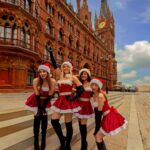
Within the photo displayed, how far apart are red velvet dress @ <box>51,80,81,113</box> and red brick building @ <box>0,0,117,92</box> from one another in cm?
1648

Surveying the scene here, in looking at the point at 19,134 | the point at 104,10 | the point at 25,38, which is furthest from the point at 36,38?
the point at 104,10

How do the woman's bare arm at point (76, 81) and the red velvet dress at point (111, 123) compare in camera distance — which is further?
the woman's bare arm at point (76, 81)

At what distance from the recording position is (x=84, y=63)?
4747 centimetres

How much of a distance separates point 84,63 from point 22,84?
26.3m

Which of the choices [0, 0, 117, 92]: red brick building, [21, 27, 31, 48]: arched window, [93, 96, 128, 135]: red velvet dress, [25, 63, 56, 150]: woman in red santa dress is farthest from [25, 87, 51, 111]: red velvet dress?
[21, 27, 31, 48]: arched window

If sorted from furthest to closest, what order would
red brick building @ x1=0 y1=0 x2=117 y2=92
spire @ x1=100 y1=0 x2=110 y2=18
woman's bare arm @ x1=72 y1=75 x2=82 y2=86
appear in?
1. spire @ x1=100 y1=0 x2=110 y2=18
2. red brick building @ x1=0 y1=0 x2=117 y2=92
3. woman's bare arm @ x1=72 y1=75 x2=82 y2=86

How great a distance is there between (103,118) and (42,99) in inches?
49.2

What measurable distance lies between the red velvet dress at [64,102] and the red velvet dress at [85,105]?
0.38 feet

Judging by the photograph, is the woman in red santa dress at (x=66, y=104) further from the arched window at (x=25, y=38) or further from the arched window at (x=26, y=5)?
the arched window at (x=26, y=5)

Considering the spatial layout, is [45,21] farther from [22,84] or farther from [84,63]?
[84,63]

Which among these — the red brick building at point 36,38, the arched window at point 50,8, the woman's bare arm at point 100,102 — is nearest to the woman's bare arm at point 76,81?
the woman's bare arm at point 100,102

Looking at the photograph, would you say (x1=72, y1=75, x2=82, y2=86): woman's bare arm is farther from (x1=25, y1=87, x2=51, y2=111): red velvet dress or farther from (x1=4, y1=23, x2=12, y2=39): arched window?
(x1=4, y1=23, x2=12, y2=39): arched window

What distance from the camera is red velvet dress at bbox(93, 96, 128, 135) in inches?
167

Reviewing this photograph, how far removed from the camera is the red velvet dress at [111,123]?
4.24m
